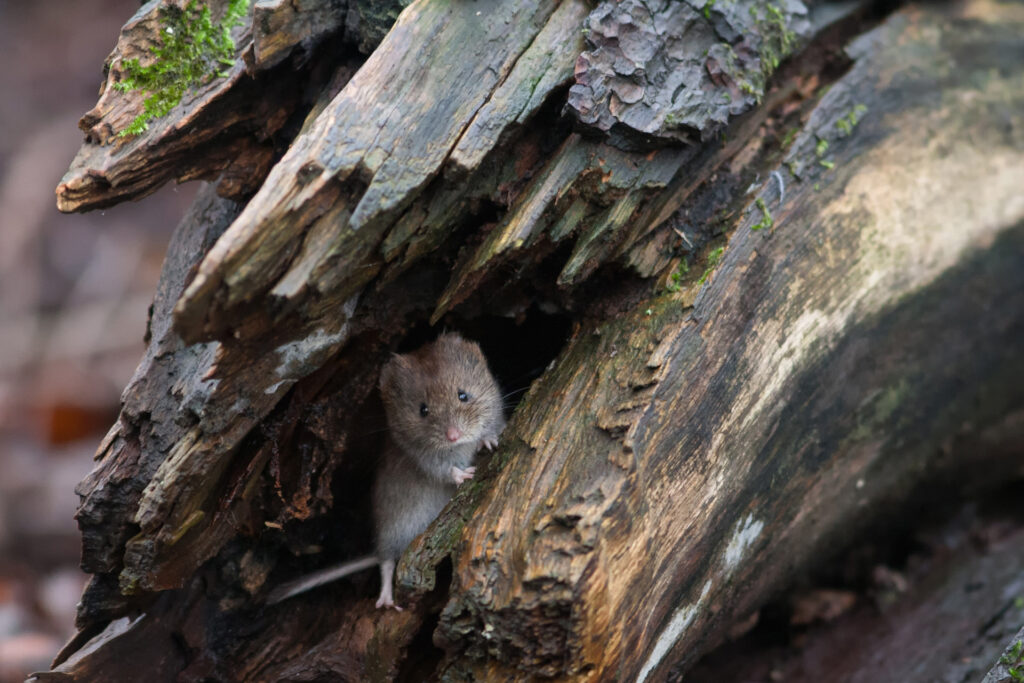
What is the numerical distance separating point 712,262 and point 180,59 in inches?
91.8

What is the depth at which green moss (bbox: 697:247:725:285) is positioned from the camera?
10.6ft

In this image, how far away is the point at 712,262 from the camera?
3.28 metres

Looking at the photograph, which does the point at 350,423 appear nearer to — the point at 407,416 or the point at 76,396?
the point at 407,416

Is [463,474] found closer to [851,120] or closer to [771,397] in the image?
[771,397]

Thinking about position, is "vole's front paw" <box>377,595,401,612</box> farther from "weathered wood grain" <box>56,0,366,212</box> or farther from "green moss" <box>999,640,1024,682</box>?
"green moss" <box>999,640,1024,682</box>

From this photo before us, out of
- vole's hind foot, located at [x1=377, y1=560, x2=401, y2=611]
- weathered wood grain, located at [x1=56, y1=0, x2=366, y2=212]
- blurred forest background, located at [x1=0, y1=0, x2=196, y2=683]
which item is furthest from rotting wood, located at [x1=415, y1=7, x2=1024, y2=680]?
blurred forest background, located at [x1=0, y1=0, x2=196, y2=683]

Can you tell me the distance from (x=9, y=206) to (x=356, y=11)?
241 inches

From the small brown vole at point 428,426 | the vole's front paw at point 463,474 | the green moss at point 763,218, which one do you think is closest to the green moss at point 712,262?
the green moss at point 763,218

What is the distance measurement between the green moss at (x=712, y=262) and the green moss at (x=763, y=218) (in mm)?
206

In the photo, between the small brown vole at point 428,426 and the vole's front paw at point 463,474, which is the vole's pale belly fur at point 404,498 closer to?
the small brown vole at point 428,426

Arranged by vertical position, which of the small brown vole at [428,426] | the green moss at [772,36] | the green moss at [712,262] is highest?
the green moss at [772,36]

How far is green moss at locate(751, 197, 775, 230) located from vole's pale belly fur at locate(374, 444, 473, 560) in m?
2.03

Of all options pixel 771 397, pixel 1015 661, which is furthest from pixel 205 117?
pixel 1015 661

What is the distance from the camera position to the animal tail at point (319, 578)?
3.76 metres
